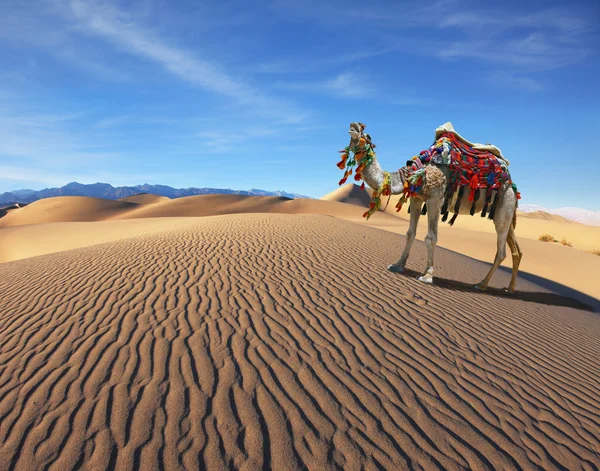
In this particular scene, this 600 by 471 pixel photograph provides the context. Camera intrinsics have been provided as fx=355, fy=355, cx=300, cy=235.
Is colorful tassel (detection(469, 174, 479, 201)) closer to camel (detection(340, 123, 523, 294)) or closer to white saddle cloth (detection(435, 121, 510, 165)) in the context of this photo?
camel (detection(340, 123, 523, 294))

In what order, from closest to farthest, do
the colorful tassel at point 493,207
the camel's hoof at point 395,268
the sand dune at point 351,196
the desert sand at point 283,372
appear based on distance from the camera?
the desert sand at point 283,372, the colorful tassel at point 493,207, the camel's hoof at point 395,268, the sand dune at point 351,196

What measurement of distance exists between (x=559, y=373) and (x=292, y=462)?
13.8 ft

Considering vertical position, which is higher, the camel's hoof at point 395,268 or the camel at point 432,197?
the camel at point 432,197

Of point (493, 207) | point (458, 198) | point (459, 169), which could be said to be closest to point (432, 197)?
point (458, 198)

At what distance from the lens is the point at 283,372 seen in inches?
158

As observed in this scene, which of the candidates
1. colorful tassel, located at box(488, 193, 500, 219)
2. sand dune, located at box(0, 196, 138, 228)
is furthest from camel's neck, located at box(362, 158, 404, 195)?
sand dune, located at box(0, 196, 138, 228)

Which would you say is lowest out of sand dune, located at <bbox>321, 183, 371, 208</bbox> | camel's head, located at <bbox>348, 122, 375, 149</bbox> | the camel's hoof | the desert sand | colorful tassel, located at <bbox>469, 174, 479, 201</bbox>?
the desert sand

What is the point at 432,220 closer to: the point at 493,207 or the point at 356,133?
the point at 493,207

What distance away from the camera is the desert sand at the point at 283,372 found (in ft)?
9.98

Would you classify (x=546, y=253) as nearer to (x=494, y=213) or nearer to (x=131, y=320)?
(x=494, y=213)

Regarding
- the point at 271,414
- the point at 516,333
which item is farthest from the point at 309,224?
the point at 271,414

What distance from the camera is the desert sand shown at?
304 cm

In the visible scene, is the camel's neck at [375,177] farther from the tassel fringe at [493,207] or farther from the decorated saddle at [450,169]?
the tassel fringe at [493,207]

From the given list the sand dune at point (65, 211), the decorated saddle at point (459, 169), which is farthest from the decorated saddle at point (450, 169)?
the sand dune at point (65, 211)
